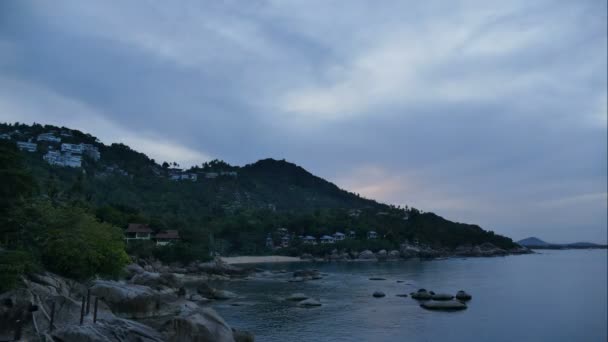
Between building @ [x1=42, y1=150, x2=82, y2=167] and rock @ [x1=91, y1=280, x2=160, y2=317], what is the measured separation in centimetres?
10169

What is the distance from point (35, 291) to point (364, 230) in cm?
11670

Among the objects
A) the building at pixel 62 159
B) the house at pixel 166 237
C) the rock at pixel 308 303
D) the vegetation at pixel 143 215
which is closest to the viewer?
the vegetation at pixel 143 215

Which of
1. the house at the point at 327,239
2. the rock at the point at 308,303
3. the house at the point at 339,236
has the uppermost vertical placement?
the house at the point at 339,236

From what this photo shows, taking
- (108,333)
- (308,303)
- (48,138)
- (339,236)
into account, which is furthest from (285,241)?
(108,333)

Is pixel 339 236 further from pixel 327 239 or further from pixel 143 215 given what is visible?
pixel 143 215

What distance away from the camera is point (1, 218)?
24.9 meters

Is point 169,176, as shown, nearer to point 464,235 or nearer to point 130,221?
point 130,221

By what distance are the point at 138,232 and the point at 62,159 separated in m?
66.4

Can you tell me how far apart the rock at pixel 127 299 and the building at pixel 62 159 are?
334 feet

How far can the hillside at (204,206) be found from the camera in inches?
3986

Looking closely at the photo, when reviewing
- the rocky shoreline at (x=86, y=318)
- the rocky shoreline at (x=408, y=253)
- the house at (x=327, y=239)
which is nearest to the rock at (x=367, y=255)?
the rocky shoreline at (x=408, y=253)

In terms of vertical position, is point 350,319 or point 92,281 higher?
point 92,281

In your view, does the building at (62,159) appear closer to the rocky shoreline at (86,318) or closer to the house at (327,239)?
→ the house at (327,239)

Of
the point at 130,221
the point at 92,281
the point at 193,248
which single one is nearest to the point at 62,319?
the point at 92,281
